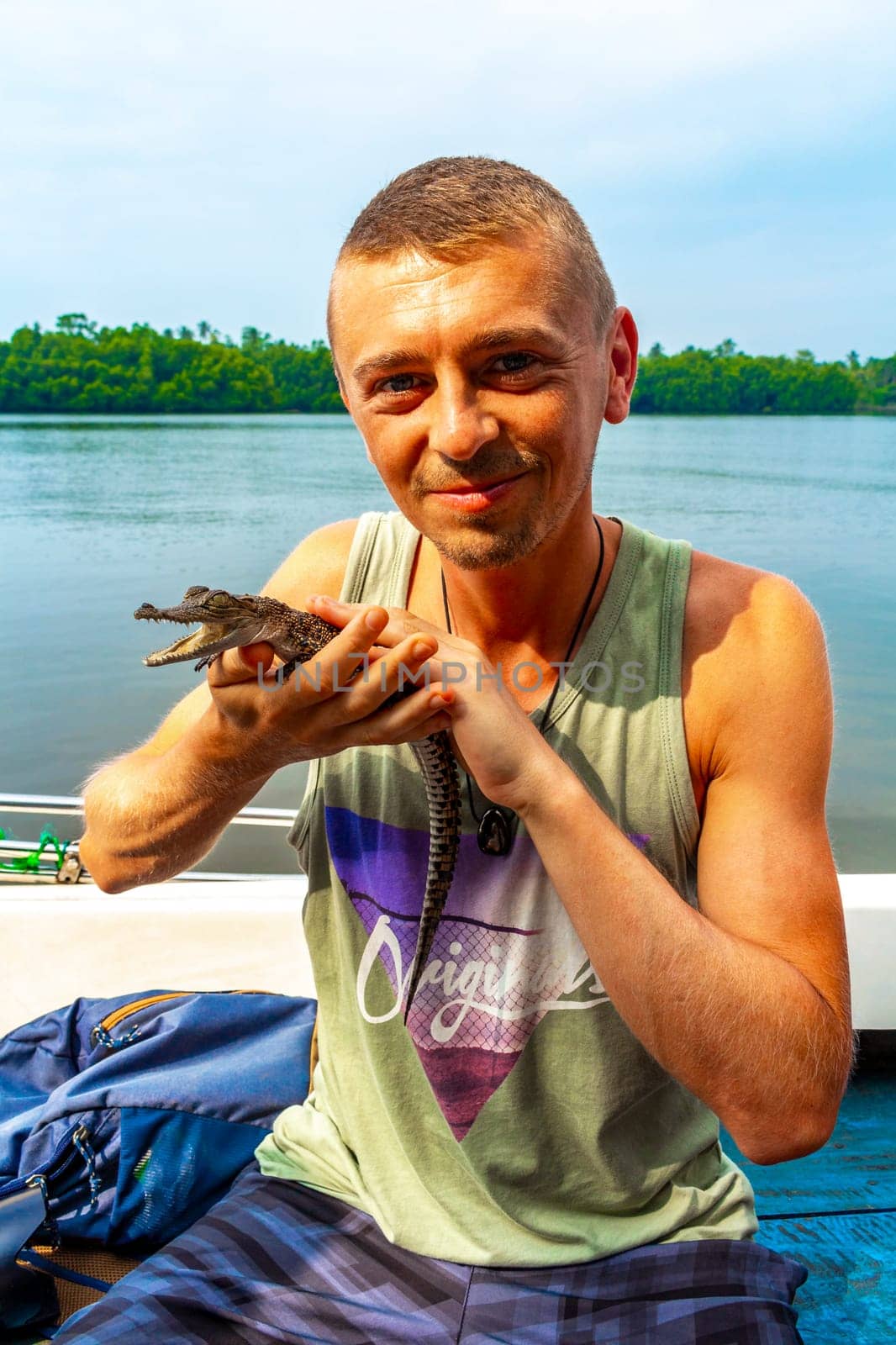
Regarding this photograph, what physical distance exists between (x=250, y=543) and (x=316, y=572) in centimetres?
2413

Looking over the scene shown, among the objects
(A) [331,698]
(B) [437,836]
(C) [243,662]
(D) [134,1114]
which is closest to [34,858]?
(D) [134,1114]

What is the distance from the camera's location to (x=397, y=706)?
68.8 inches

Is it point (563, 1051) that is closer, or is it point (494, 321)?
point (494, 321)

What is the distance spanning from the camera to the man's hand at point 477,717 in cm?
176

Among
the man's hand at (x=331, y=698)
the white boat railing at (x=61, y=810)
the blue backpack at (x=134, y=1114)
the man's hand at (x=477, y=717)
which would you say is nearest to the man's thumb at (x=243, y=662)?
the man's hand at (x=331, y=698)

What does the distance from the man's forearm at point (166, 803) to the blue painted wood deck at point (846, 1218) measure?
6.02 ft

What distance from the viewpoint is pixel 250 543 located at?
2597 cm

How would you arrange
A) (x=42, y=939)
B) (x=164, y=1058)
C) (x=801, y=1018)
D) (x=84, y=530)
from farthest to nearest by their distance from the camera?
(x=84, y=530)
(x=42, y=939)
(x=164, y=1058)
(x=801, y=1018)

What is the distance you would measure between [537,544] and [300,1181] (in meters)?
1.34

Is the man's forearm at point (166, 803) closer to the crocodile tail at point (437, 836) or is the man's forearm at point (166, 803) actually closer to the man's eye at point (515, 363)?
the crocodile tail at point (437, 836)

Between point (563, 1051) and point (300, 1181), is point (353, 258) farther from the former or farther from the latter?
point (300, 1181)

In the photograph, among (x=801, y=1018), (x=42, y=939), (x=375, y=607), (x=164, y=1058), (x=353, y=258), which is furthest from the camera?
(x=42, y=939)

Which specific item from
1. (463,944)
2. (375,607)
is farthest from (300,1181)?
(375,607)

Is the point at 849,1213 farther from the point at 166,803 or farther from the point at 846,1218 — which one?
the point at 166,803
